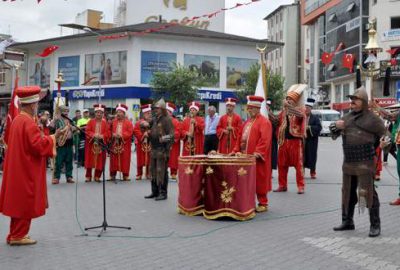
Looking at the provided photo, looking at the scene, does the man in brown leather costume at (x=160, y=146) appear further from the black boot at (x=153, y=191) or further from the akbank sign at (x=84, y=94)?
the akbank sign at (x=84, y=94)

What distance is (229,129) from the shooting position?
14500 mm

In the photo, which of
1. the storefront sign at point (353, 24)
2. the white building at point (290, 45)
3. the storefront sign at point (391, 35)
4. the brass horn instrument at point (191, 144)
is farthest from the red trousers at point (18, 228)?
the white building at point (290, 45)

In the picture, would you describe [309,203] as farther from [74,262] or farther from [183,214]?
[74,262]

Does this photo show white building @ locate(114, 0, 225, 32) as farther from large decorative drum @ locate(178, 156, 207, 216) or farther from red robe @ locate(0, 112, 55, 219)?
red robe @ locate(0, 112, 55, 219)

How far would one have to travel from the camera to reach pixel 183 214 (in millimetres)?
9195

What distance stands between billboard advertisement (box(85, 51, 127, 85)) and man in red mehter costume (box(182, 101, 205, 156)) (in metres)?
29.3

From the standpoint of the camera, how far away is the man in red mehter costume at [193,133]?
1561cm

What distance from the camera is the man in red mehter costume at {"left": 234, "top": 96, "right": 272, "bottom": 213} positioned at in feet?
30.7

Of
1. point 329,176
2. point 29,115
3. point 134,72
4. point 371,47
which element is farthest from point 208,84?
point 29,115

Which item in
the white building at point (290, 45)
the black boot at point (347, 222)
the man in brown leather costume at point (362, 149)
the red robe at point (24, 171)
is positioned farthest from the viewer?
the white building at point (290, 45)

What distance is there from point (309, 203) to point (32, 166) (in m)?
5.52

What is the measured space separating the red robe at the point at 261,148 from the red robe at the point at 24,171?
12.4 feet

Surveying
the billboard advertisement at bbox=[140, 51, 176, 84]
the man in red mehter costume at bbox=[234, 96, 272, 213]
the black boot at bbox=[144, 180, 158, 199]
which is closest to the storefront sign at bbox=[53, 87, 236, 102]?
the billboard advertisement at bbox=[140, 51, 176, 84]

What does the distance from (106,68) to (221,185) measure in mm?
38097
